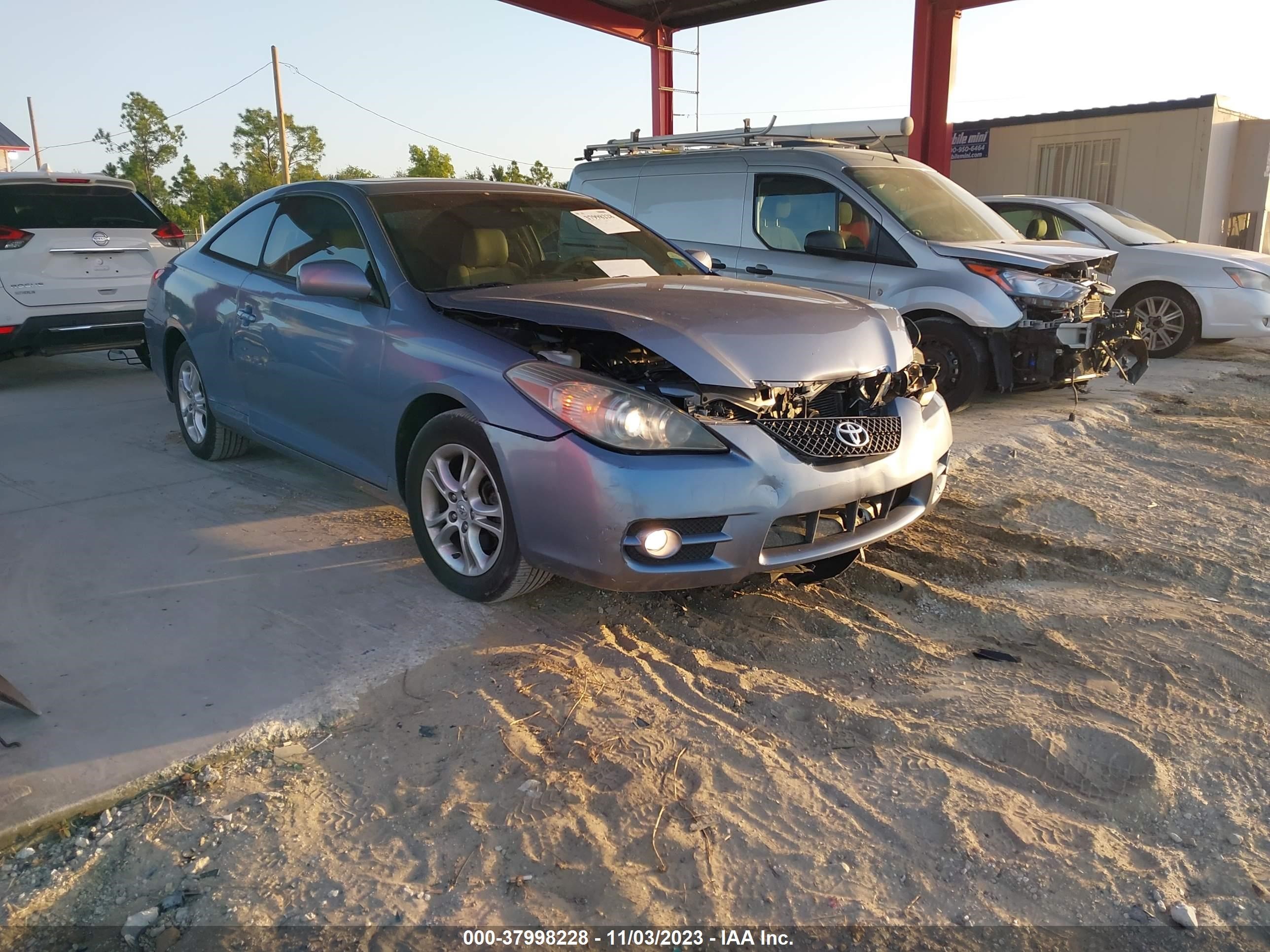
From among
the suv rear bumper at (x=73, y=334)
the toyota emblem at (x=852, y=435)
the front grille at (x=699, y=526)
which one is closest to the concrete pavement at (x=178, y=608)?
the front grille at (x=699, y=526)

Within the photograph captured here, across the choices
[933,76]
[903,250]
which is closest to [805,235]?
[903,250]

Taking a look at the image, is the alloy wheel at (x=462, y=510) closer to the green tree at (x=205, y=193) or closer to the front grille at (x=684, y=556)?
the front grille at (x=684, y=556)

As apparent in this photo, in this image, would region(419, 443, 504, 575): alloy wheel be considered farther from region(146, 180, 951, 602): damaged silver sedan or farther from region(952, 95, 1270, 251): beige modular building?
region(952, 95, 1270, 251): beige modular building

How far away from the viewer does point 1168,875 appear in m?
2.28

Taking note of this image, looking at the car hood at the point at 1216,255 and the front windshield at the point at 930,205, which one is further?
the car hood at the point at 1216,255

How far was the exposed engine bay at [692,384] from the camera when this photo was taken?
3.38 meters

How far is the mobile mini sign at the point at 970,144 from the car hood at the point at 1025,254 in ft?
32.3

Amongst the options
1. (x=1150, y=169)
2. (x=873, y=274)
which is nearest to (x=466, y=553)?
(x=873, y=274)

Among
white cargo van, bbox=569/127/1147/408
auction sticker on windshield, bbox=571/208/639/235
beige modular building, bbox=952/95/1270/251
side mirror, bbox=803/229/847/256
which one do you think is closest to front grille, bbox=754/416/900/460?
auction sticker on windshield, bbox=571/208/639/235

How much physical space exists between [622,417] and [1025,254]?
190 inches

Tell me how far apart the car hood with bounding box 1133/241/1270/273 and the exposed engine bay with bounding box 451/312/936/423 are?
712cm

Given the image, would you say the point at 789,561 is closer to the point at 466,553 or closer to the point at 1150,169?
the point at 466,553

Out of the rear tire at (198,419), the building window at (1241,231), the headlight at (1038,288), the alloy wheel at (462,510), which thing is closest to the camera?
the alloy wheel at (462,510)

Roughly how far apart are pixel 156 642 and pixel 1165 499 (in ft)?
16.0
